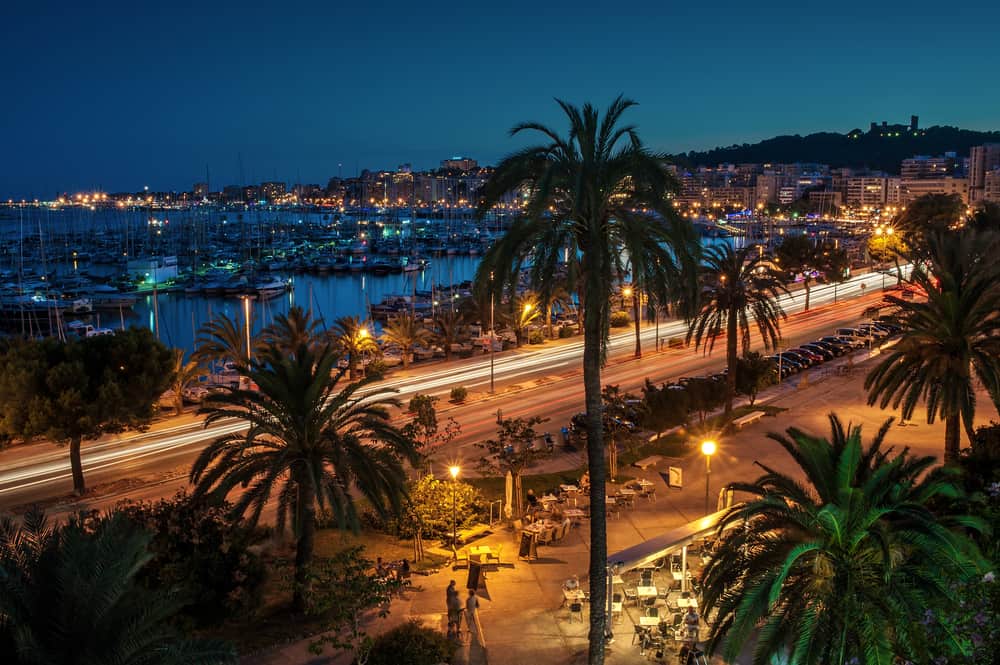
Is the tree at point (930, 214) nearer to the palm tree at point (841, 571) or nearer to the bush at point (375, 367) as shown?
the bush at point (375, 367)

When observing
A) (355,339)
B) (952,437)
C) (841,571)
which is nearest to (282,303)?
(355,339)

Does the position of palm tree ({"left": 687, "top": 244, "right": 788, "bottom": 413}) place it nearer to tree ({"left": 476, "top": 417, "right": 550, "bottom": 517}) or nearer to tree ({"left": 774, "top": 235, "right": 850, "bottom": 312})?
tree ({"left": 476, "top": 417, "right": 550, "bottom": 517})

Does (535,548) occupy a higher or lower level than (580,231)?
lower

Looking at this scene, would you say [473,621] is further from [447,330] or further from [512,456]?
[447,330]

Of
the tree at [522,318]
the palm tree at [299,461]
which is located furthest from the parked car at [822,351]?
the palm tree at [299,461]

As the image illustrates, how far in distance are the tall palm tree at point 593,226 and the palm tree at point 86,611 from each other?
581 cm

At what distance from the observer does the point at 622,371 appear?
39.0m

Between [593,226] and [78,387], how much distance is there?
15.7 meters

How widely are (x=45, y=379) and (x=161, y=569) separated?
1001 centimetres

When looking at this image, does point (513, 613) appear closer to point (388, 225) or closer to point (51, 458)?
point (51, 458)

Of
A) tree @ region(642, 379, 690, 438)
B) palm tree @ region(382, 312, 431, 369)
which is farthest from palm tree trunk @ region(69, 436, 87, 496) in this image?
palm tree @ region(382, 312, 431, 369)

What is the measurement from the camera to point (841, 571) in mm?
9523

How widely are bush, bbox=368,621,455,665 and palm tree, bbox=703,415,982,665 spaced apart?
4.32m

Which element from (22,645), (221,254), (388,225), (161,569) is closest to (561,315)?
(161,569)
